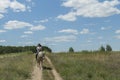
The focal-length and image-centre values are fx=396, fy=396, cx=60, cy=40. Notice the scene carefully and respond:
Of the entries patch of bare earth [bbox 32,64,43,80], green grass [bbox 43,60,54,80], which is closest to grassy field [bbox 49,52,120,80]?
green grass [bbox 43,60,54,80]

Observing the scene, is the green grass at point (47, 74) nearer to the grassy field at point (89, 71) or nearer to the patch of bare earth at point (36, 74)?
the patch of bare earth at point (36, 74)

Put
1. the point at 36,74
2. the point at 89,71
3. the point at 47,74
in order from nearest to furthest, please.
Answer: the point at 47,74
the point at 89,71
the point at 36,74

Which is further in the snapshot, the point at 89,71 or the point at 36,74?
the point at 36,74

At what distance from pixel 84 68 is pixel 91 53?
60.2ft

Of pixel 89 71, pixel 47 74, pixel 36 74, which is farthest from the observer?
pixel 36 74

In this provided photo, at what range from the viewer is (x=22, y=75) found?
29.5 m

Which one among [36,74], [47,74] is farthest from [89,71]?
[36,74]

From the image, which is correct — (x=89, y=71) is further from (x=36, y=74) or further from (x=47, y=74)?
(x=36, y=74)

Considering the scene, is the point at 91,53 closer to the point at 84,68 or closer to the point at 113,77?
the point at 84,68

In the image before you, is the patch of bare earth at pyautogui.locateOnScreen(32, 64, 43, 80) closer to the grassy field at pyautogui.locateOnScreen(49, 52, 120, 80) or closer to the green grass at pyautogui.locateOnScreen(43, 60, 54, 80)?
the green grass at pyautogui.locateOnScreen(43, 60, 54, 80)

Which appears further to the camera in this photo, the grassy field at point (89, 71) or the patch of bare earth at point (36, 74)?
the patch of bare earth at point (36, 74)

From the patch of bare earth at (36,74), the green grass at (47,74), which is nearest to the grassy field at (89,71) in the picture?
the green grass at (47,74)

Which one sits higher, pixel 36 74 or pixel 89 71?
pixel 89 71

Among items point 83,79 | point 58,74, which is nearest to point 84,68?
point 58,74
